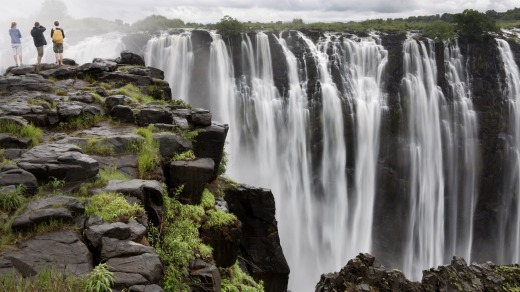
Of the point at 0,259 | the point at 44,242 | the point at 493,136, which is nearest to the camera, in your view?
the point at 0,259

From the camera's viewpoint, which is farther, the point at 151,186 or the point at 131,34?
the point at 131,34

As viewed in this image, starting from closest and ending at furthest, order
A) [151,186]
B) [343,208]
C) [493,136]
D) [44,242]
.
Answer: [44,242] < [151,186] < [343,208] < [493,136]

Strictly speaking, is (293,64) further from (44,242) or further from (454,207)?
(44,242)

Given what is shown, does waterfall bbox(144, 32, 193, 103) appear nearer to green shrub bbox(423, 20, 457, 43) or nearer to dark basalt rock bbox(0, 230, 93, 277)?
green shrub bbox(423, 20, 457, 43)

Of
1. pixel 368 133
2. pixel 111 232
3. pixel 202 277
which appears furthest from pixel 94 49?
pixel 111 232

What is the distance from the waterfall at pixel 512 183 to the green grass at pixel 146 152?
29428mm

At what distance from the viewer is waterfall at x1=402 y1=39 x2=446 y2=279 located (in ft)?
97.5

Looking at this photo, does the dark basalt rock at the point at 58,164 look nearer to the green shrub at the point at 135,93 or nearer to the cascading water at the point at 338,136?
the green shrub at the point at 135,93

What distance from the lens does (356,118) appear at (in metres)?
29.8

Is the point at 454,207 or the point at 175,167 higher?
the point at 175,167

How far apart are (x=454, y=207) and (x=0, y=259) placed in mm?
30602

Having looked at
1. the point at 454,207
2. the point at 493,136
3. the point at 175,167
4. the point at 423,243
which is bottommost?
→ the point at 423,243

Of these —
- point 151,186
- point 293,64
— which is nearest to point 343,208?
point 293,64

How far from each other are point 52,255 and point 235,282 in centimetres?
490
